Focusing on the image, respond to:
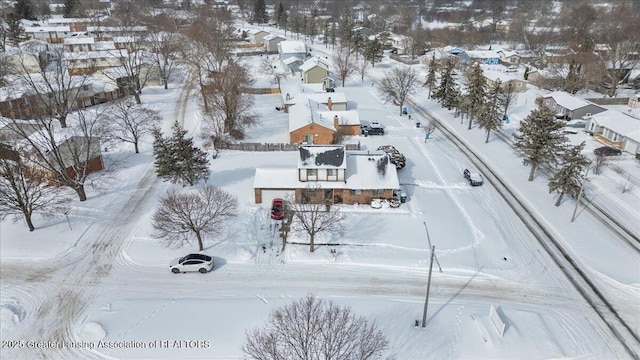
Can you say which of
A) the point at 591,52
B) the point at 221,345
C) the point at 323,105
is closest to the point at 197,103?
the point at 323,105

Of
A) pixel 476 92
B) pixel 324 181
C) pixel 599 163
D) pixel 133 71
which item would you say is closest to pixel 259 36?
pixel 133 71

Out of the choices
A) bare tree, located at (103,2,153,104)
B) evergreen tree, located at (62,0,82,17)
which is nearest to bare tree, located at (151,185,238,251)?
bare tree, located at (103,2,153,104)

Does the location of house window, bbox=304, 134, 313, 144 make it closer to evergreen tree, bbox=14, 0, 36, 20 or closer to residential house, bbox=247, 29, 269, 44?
residential house, bbox=247, 29, 269, 44

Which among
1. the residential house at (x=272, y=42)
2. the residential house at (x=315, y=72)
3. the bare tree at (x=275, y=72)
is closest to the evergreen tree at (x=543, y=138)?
the residential house at (x=315, y=72)

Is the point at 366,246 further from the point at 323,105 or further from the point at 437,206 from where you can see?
the point at 323,105

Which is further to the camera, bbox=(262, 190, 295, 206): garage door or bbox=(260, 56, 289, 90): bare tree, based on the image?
bbox=(260, 56, 289, 90): bare tree
